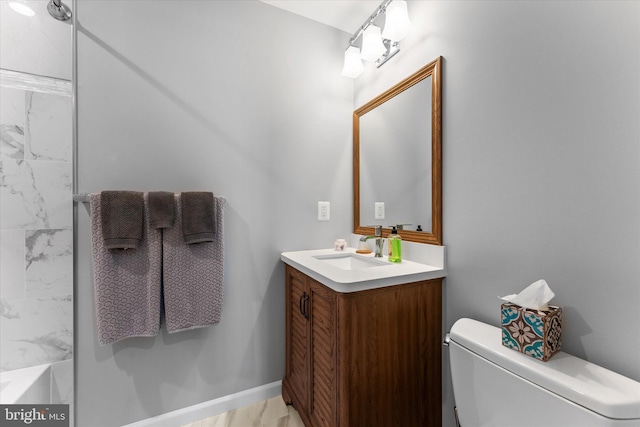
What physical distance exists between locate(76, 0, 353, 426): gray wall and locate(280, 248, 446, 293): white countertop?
397 millimetres


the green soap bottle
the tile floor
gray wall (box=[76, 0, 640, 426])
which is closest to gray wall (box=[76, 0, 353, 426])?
gray wall (box=[76, 0, 640, 426])

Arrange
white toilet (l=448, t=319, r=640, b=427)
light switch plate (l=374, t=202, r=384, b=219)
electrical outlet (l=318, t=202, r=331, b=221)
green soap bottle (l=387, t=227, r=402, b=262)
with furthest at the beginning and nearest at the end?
electrical outlet (l=318, t=202, r=331, b=221) < light switch plate (l=374, t=202, r=384, b=219) < green soap bottle (l=387, t=227, r=402, b=262) < white toilet (l=448, t=319, r=640, b=427)

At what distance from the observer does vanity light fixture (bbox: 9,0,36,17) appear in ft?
3.71

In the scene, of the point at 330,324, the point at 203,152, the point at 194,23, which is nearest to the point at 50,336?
the point at 203,152

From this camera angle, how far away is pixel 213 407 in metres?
1.45

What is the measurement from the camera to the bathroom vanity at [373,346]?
988 millimetres

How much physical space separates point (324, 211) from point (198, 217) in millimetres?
773

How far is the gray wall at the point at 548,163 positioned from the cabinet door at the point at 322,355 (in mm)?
528

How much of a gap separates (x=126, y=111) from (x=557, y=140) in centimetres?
178

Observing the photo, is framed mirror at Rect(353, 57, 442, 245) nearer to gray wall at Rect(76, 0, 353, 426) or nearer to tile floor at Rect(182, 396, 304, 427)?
gray wall at Rect(76, 0, 353, 426)

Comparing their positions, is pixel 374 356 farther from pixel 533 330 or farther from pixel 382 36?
pixel 382 36

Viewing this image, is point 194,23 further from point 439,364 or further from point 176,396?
point 439,364

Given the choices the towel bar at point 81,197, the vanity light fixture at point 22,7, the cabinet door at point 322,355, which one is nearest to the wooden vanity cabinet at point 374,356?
the cabinet door at point 322,355

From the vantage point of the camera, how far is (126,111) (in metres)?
1.30
